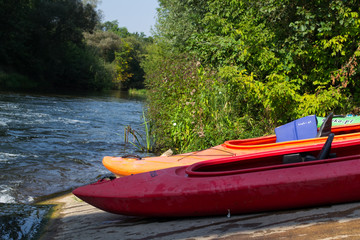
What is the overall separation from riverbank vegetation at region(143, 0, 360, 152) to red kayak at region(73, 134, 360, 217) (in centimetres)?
296

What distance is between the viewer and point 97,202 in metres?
2.98

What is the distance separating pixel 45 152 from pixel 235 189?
5524 millimetres

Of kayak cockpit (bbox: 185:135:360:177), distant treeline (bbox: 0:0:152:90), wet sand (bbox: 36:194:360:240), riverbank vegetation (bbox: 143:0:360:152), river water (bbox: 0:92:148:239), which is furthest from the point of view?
distant treeline (bbox: 0:0:152:90)

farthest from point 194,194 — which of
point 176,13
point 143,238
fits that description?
point 176,13

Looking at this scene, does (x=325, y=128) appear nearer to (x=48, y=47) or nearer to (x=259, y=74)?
(x=259, y=74)

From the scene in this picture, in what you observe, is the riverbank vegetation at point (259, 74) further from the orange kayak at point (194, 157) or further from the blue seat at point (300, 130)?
the blue seat at point (300, 130)

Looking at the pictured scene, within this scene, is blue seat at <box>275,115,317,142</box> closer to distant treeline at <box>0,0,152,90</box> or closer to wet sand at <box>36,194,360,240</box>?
wet sand at <box>36,194,360,240</box>

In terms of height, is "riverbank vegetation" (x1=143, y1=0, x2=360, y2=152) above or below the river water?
above

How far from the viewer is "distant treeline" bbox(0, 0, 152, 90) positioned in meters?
25.4

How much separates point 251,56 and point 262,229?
4878mm

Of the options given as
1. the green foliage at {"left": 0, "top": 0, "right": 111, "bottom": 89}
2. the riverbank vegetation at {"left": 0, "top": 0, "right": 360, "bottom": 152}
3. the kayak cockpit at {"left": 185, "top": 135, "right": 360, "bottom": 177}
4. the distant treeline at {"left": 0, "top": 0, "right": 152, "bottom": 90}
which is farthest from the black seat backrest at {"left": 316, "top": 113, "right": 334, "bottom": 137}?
the green foliage at {"left": 0, "top": 0, "right": 111, "bottom": 89}

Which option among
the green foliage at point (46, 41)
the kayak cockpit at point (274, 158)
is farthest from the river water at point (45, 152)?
the green foliage at point (46, 41)

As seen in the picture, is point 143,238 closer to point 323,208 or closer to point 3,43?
point 323,208

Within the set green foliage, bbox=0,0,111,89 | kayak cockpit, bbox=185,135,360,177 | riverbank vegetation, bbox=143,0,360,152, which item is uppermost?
green foliage, bbox=0,0,111,89
